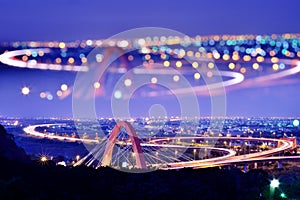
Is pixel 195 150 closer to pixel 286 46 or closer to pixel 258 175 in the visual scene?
pixel 286 46

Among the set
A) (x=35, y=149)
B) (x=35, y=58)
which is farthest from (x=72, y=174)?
(x=35, y=149)

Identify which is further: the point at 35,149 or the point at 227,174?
the point at 35,149

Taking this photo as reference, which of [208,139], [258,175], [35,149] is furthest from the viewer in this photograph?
[208,139]

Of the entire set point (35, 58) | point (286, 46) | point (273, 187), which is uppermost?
point (286, 46)

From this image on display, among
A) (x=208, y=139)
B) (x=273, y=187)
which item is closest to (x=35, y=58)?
(x=273, y=187)

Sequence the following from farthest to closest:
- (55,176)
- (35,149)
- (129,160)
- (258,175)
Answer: (35,149) < (129,160) < (258,175) < (55,176)

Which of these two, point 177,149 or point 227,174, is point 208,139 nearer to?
point 177,149

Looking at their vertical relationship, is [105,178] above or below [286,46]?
below
